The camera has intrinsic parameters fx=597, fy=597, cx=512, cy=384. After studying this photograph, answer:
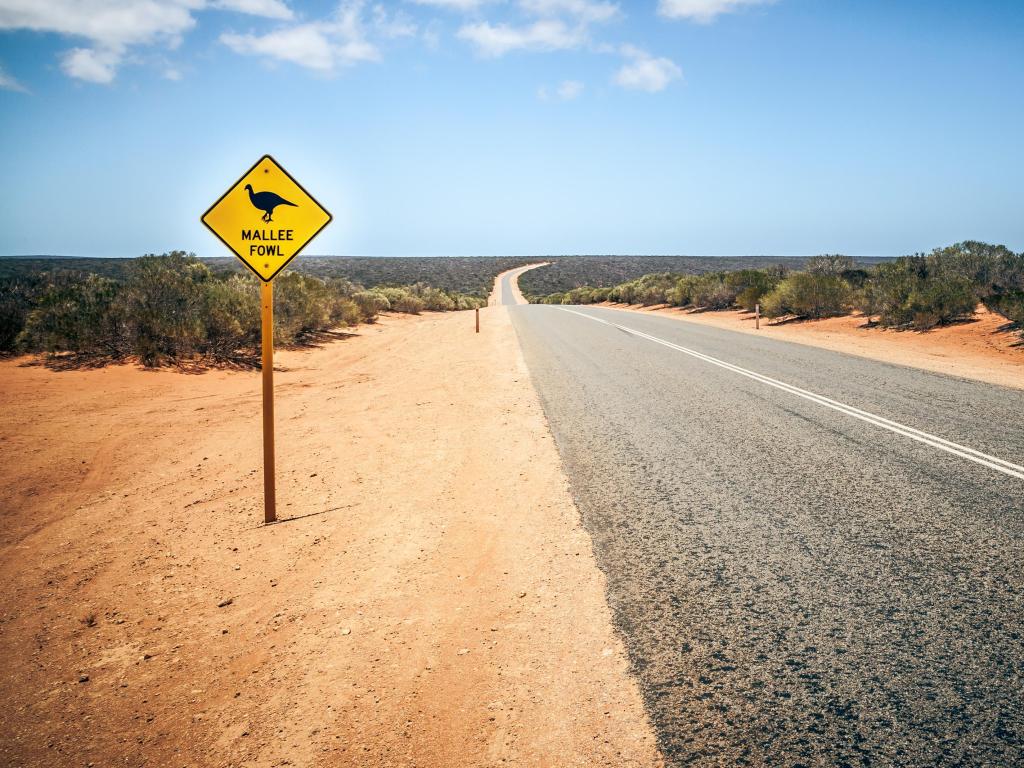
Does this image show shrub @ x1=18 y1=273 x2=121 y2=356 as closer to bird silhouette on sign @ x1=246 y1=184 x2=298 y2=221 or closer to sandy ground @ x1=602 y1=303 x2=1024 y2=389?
bird silhouette on sign @ x1=246 y1=184 x2=298 y2=221

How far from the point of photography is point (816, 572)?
11.8 ft

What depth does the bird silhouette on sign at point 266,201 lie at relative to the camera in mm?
4926

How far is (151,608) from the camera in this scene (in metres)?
3.98

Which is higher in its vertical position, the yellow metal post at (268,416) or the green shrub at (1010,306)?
the green shrub at (1010,306)

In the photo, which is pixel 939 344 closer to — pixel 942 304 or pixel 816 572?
pixel 942 304

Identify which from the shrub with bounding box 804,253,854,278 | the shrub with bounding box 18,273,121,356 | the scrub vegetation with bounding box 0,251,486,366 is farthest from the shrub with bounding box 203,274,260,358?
the shrub with bounding box 804,253,854,278

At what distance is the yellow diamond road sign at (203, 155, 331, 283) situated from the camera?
193 inches

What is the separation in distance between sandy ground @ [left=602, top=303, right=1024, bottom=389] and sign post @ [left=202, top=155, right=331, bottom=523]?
11.4 m

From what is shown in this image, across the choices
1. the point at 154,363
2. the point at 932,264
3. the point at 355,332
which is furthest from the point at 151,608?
the point at 932,264

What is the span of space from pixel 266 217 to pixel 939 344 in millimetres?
19172

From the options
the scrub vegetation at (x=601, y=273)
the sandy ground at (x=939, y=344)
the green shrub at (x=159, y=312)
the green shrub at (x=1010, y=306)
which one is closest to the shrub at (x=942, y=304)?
the sandy ground at (x=939, y=344)

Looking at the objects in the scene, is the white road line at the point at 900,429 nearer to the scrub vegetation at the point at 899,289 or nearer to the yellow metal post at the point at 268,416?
the yellow metal post at the point at 268,416

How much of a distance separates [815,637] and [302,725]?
8.12 feet

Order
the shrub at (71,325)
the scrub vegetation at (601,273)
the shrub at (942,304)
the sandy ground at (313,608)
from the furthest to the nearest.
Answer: the scrub vegetation at (601,273), the shrub at (942,304), the shrub at (71,325), the sandy ground at (313,608)
